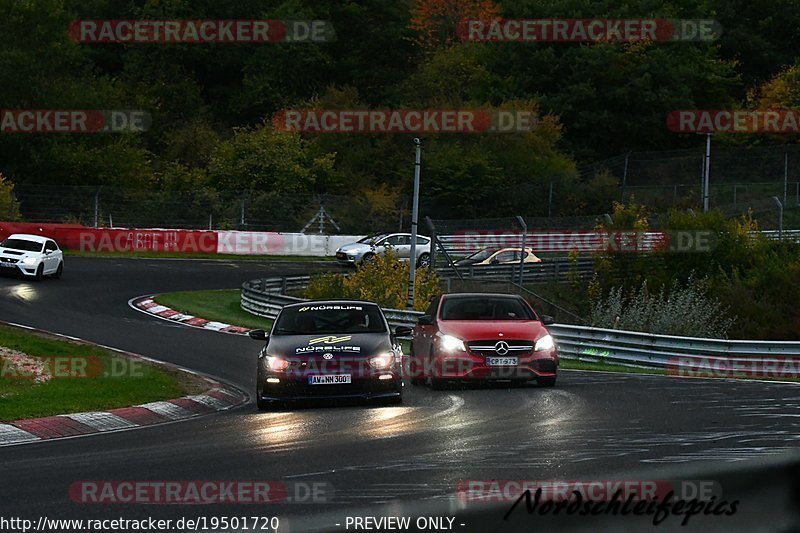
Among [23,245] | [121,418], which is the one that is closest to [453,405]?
[121,418]

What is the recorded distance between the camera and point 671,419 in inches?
526

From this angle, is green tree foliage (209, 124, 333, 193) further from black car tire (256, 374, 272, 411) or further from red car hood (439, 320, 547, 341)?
black car tire (256, 374, 272, 411)

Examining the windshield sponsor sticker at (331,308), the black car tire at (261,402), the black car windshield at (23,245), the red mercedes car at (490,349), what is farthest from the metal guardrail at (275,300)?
the black car tire at (261,402)

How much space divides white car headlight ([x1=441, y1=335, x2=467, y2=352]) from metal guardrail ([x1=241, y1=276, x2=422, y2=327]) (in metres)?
11.3

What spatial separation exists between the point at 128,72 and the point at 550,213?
127 feet

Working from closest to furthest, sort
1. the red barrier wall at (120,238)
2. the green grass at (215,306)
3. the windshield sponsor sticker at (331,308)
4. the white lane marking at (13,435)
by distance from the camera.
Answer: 1. the white lane marking at (13,435)
2. the windshield sponsor sticker at (331,308)
3. the green grass at (215,306)
4. the red barrier wall at (120,238)

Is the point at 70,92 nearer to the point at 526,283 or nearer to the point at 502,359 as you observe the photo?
the point at 526,283

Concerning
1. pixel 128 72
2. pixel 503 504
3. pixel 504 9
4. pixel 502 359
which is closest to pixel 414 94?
pixel 504 9

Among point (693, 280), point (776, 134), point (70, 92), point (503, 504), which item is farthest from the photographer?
point (776, 134)

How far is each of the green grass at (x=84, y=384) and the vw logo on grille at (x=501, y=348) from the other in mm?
4051

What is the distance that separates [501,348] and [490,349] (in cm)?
15

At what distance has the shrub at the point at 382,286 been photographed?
34625 millimetres

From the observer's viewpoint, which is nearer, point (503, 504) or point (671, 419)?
point (503, 504)

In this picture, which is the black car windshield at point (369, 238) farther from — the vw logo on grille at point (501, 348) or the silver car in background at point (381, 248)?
the vw logo on grille at point (501, 348)
